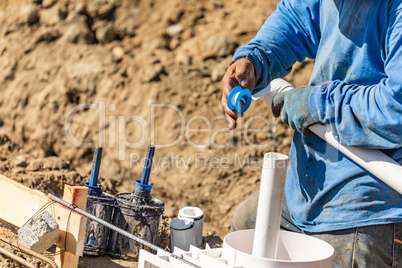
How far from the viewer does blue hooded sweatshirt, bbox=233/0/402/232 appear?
2158mm

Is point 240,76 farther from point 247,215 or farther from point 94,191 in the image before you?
point 94,191

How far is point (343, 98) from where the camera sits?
2.27m

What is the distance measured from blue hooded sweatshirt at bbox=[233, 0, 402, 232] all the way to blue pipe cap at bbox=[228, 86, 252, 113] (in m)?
0.28

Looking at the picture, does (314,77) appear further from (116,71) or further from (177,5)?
(177,5)

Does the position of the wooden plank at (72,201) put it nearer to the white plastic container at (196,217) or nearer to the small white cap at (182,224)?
the small white cap at (182,224)

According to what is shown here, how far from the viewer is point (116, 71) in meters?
5.24

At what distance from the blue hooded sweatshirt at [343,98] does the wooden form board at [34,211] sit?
106 centimetres

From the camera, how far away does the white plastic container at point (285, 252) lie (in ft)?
5.53

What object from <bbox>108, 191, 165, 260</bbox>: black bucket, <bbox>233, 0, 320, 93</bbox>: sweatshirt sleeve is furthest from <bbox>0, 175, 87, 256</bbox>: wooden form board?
<bbox>233, 0, 320, 93</bbox>: sweatshirt sleeve

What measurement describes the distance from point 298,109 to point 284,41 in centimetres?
53

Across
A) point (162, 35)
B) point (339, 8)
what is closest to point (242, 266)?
point (339, 8)

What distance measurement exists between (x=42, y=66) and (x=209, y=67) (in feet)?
5.57

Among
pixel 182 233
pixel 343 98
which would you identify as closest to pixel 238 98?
pixel 343 98

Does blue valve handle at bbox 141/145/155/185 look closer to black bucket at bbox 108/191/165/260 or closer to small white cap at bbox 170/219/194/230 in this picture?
black bucket at bbox 108/191/165/260
